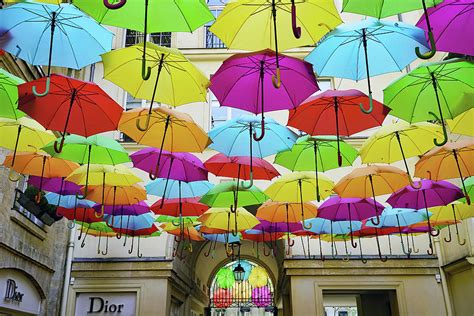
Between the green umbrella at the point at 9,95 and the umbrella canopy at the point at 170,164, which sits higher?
the green umbrella at the point at 9,95

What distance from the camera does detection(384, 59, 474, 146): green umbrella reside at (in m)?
4.78

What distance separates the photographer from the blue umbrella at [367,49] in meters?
4.47

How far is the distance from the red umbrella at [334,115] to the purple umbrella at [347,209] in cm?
203

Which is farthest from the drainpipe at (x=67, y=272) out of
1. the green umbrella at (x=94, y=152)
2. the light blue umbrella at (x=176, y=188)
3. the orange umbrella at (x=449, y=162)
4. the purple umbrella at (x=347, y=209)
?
the orange umbrella at (x=449, y=162)

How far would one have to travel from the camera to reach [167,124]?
559 cm

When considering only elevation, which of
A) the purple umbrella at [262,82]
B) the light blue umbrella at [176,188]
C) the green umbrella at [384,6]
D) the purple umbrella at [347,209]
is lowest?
the purple umbrella at [347,209]

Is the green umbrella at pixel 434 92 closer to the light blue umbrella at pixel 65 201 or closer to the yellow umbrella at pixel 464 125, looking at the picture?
the yellow umbrella at pixel 464 125

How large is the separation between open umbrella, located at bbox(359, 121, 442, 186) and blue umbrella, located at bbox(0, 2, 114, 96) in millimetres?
3642

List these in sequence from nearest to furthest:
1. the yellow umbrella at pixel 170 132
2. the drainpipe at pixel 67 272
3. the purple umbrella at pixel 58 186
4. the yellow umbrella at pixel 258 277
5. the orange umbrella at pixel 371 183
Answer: the yellow umbrella at pixel 170 132
the orange umbrella at pixel 371 183
the purple umbrella at pixel 58 186
the drainpipe at pixel 67 272
the yellow umbrella at pixel 258 277

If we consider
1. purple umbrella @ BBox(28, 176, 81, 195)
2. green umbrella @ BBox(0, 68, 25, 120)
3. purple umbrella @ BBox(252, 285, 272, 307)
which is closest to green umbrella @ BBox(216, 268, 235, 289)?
purple umbrella @ BBox(252, 285, 272, 307)

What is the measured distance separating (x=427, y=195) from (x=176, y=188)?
394 centimetres

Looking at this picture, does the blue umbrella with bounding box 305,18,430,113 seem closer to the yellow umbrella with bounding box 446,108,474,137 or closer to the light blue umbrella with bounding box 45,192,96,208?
the yellow umbrella with bounding box 446,108,474,137

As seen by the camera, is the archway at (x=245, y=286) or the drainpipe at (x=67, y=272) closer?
the drainpipe at (x=67, y=272)

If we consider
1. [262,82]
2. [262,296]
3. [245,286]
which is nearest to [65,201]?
[262,82]
